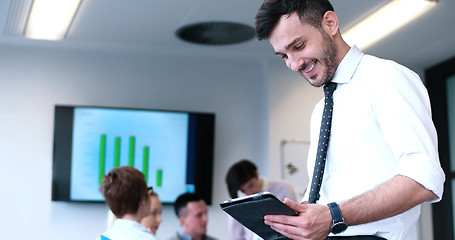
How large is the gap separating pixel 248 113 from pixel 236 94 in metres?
0.20

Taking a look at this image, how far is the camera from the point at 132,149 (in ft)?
17.4

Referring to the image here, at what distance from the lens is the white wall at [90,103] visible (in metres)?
5.18

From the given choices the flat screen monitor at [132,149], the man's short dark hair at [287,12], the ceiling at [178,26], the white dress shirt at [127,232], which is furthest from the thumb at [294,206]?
the flat screen monitor at [132,149]

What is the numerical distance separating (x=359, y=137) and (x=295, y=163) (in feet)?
13.4

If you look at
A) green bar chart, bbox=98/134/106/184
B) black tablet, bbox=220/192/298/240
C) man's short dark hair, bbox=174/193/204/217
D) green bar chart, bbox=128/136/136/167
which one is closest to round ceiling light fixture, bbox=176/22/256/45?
green bar chart, bbox=128/136/136/167

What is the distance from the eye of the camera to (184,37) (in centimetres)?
513

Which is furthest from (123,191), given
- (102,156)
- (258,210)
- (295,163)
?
(295,163)

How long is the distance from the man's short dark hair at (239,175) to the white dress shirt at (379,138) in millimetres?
3044

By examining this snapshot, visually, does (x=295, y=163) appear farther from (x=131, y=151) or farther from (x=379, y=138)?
(x=379, y=138)

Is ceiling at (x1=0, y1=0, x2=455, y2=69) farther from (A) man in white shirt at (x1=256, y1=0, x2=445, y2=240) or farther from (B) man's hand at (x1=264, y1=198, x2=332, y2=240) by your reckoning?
(B) man's hand at (x1=264, y1=198, x2=332, y2=240)

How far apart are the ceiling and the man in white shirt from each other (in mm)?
2632

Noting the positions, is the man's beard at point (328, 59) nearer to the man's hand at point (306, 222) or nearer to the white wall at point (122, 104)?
the man's hand at point (306, 222)

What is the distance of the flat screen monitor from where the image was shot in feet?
17.0

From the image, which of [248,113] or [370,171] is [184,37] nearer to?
[248,113]
